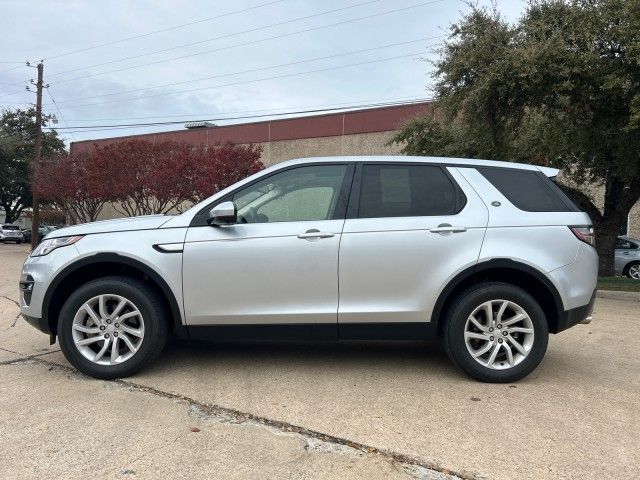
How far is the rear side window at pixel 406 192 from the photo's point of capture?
4.57 m

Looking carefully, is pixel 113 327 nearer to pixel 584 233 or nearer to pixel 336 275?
pixel 336 275

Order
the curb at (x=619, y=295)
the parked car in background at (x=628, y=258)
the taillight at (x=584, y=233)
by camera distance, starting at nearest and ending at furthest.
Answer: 1. the taillight at (x=584, y=233)
2. the curb at (x=619, y=295)
3. the parked car in background at (x=628, y=258)

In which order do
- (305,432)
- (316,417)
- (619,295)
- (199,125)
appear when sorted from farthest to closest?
(199,125), (619,295), (316,417), (305,432)

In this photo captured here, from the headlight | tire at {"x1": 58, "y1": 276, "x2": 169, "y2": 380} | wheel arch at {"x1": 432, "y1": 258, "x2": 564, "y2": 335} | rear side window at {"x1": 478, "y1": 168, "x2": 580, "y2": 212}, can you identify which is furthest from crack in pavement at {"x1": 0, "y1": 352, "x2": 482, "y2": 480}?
rear side window at {"x1": 478, "y1": 168, "x2": 580, "y2": 212}

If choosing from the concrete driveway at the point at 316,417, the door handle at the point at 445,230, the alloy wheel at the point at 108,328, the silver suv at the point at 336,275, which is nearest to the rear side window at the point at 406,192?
the silver suv at the point at 336,275

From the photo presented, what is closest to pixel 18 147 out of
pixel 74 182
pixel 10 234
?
pixel 10 234

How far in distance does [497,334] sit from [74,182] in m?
23.9

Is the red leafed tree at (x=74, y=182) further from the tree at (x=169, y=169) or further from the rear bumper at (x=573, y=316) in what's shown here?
the rear bumper at (x=573, y=316)

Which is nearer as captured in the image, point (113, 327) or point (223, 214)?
point (223, 214)

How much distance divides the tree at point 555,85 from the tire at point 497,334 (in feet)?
21.0

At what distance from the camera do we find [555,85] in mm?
10773

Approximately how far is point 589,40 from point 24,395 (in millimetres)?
10921

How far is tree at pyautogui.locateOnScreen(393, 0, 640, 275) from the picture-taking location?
10320 millimetres

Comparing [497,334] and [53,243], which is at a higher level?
[53,243]
